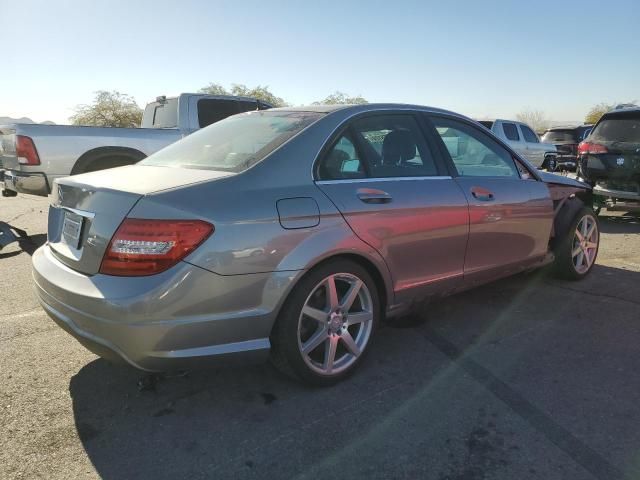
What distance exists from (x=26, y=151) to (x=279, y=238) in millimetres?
5604

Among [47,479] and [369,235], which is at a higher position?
[369,235]

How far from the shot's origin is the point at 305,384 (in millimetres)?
2980

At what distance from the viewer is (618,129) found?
830cm

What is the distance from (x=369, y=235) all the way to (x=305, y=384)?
93cm

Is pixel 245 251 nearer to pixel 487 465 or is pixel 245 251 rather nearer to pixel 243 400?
pixel 243 400

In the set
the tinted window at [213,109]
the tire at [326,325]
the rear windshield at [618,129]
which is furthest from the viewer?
the tinted window at [213,109]

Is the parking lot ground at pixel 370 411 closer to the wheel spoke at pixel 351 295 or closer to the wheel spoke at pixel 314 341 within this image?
the wheel spoke at pixel 314 341

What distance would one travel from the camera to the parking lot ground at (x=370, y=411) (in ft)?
7.75

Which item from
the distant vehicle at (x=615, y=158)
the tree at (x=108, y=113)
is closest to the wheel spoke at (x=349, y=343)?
the distant vehicle at (x=615, y=158)

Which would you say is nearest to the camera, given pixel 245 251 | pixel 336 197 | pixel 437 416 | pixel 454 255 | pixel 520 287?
pixel 245 251

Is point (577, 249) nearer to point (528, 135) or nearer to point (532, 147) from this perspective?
point (532, 147)

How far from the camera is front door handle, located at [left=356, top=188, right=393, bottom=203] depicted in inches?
120

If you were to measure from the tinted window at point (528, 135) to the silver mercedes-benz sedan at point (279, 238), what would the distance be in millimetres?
12206

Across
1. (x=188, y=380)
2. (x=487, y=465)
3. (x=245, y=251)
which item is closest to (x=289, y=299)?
(x=245, y=251)
